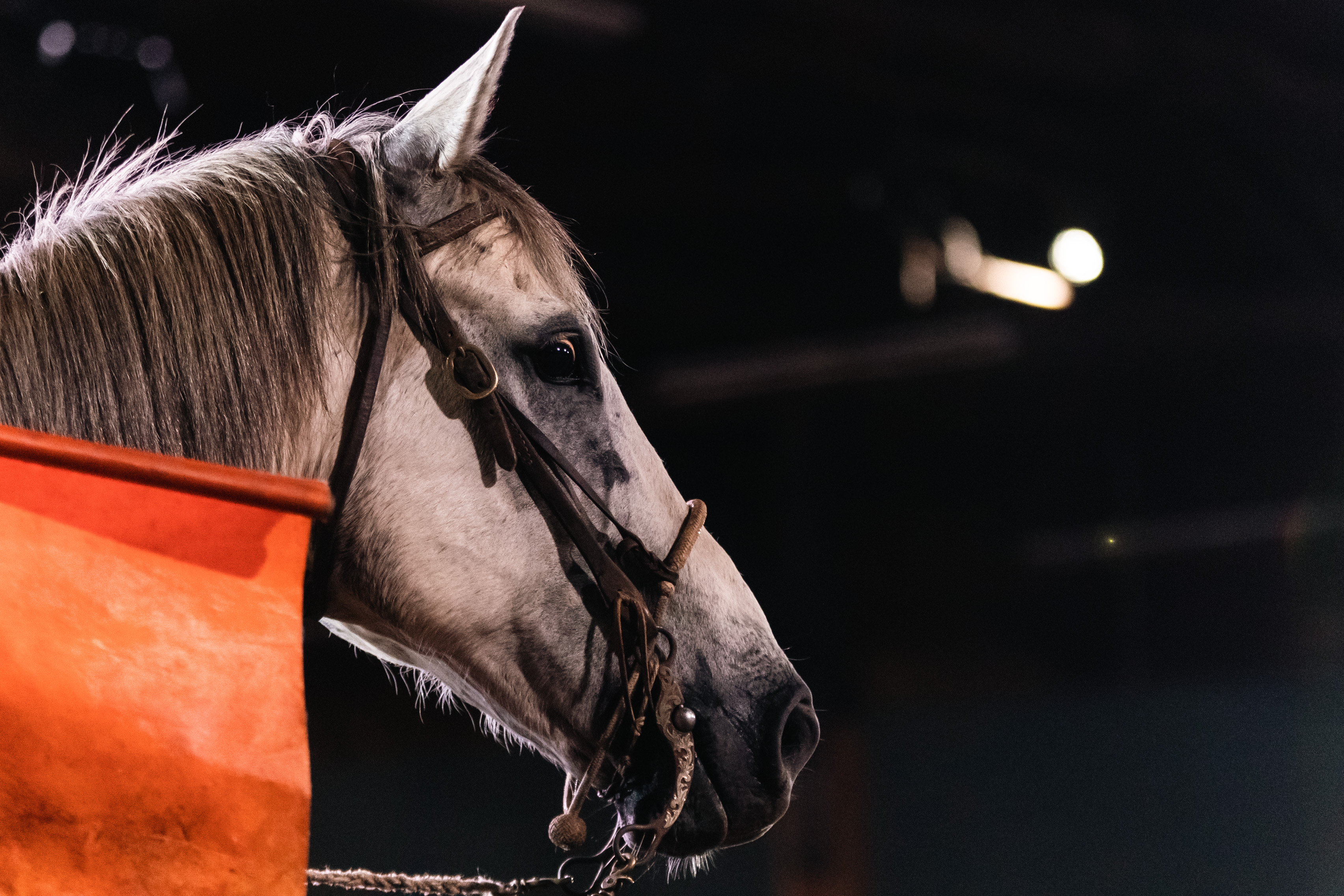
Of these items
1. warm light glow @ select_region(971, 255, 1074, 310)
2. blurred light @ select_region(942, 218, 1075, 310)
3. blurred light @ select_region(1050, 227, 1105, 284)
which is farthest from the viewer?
warm light glow @ select_region(971, 255, 1074, 310)

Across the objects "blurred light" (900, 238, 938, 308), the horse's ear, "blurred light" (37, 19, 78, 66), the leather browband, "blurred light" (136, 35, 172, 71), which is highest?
"blurred light" (900, 238, 938, 308)

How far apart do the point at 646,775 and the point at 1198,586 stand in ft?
12.6

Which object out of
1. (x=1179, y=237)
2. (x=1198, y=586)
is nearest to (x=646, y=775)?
(x=1179, y=237)

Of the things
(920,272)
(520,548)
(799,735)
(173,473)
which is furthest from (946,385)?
(173,473)

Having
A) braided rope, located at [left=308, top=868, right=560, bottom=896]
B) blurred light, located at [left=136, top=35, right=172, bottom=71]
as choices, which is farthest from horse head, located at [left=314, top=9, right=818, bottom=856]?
blurred light, located at [left=136, top=35, right=172, bottom=71]

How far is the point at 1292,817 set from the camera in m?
1.89

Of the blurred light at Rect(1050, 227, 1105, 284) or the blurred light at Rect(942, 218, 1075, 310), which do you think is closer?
the blurred light at Rect(1050, 227, 1105, 284)

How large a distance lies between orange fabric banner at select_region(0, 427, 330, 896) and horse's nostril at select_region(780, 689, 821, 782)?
0.42 metres

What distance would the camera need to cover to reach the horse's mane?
673 mm

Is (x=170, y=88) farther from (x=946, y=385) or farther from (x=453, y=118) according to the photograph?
(x=946, y=385)

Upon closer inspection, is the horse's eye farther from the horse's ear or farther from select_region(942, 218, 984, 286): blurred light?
select_region(942, 218, 984, 286): blurred light

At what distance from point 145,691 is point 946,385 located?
4.29 m

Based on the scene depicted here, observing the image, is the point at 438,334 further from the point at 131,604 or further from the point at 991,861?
the point at 991,861

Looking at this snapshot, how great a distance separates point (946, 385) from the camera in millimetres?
4484
